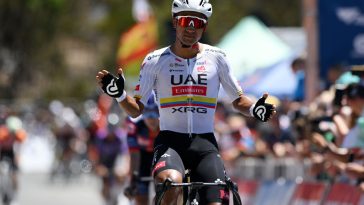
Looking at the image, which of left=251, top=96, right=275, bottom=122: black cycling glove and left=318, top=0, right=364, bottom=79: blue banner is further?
left=318, top=0, right=364, bottom=79: blue banner

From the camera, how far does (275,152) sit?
18.2 m

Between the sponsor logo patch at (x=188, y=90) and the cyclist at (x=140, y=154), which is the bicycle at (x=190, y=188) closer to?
the sponsor logo patch at (x=188, y=90)

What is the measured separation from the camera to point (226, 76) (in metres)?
10.8

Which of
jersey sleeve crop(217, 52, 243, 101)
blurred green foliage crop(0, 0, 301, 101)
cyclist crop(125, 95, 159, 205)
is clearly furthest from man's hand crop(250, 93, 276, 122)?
blurred green foliage crop(0, 0, 301, 101)

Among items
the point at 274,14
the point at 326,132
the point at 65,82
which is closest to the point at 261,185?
the point at 326,132

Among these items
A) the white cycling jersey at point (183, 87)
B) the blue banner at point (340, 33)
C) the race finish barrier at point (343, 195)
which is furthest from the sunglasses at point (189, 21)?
the blue banner at point (340, 33)

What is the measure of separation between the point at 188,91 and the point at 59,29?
51.4 metres

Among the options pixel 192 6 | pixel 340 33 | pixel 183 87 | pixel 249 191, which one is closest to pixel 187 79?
pixel 183 87

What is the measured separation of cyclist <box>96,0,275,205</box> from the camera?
34.3 ft

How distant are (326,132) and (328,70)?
4052 mm

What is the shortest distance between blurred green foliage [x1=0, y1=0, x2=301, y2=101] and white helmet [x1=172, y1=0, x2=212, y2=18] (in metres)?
39.2

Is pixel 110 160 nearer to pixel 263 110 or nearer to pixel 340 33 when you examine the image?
pixel 340 33

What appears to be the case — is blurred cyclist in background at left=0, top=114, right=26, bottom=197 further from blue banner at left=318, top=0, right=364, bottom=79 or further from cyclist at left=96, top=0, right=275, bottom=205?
cyclist at left=96, top=0, right=275, bottom=205

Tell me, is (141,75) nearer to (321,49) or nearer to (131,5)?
(321,49)
